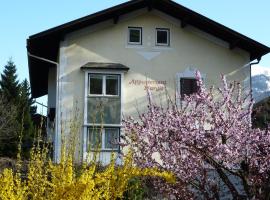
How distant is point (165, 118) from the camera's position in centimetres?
834

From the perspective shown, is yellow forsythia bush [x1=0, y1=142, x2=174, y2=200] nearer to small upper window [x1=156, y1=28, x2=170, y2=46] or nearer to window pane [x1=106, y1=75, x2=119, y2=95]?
Result: window pane [x1=106, y1=75, x2=119, y2=95]

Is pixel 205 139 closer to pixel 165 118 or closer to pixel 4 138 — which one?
pixel 165 118

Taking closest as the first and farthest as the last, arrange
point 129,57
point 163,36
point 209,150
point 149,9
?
point 209,150 → point 129,57 → point 149,9 → point 163,36

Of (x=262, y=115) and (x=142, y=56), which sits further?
(x=142, y=56)

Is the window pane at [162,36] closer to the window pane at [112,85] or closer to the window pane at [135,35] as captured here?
the window pane at [135,35]

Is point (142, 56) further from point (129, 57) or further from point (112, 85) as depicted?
point (112, 85)

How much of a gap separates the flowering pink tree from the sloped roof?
11.9 meters

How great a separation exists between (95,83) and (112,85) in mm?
632

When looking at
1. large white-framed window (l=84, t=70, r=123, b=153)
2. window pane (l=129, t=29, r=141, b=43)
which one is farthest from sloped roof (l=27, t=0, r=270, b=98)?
large white-framed window (l=84, t=70, r=123, b=153)

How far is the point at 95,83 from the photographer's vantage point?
65.5 feet

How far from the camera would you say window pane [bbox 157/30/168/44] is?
21047 mm

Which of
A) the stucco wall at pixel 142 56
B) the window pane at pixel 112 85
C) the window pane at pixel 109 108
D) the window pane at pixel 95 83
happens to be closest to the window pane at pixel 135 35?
the stucco wall at pixel 142 56

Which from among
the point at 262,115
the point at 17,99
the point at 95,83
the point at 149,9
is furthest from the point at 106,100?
the point at 17,99

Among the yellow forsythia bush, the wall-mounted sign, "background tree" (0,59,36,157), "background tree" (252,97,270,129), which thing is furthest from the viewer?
"background tree" (0,59,36,157)
